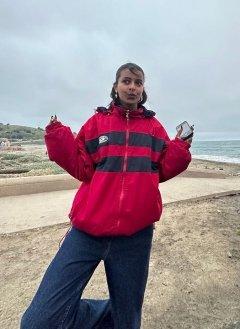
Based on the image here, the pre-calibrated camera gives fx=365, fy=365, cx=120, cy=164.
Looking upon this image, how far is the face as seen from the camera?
2.46 metres

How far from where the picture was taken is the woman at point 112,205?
2.12m

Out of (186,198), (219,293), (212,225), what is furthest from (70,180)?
(219,293)

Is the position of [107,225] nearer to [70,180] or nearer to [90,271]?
[90,271]

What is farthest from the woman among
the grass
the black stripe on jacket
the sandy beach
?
the grass

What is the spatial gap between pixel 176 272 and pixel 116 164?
2.34 meters

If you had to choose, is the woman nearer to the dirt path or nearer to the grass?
the dirt path

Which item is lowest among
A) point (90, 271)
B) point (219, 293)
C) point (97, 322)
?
point (219, 293)

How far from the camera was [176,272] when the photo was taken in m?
4.15

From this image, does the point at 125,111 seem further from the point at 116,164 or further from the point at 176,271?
the point at 176,271

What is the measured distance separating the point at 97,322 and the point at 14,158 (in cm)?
1840

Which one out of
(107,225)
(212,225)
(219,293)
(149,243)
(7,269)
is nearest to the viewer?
(107,225)

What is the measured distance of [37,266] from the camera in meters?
4.34

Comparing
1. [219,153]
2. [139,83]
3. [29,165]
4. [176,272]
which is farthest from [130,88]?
[219,153]

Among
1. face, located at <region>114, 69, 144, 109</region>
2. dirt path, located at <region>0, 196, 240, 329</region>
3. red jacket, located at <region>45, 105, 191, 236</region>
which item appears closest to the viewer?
red jacket, located at <region>45, 105, 191, 236</region>
